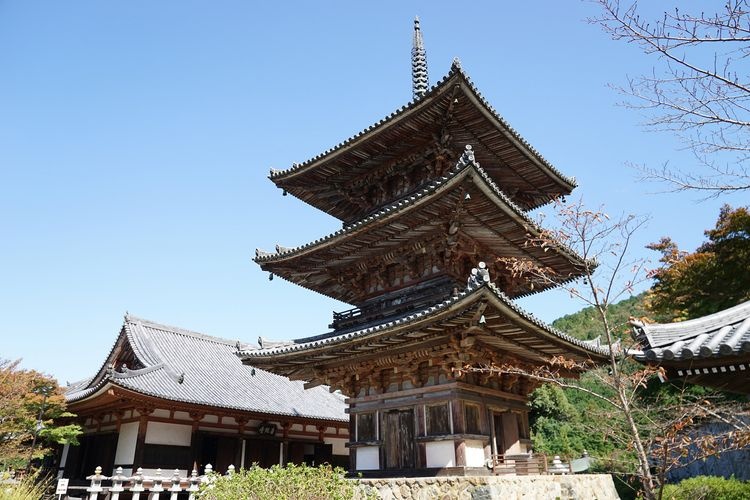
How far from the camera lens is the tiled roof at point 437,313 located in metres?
9.57

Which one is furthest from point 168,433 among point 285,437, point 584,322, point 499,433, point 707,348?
point 584,322

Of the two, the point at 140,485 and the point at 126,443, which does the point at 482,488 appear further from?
the point at 126,443

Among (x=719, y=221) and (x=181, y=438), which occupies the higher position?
(x=719, y=221)

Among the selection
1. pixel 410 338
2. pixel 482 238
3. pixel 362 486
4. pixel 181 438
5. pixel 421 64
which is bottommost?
pixel 362 486

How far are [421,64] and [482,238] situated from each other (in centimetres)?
763

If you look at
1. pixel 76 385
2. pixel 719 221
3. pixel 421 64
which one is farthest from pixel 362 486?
pixel 719 221

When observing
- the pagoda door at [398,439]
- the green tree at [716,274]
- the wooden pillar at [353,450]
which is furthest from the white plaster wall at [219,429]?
the green tree at [716,274]

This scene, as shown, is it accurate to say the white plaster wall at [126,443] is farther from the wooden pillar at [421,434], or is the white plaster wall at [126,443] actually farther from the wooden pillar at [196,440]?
the wooden pillar at [421,434]

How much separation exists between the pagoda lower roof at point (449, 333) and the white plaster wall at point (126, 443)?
313 inches

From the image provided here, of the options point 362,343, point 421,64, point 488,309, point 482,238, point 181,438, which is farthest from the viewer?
point 181,438

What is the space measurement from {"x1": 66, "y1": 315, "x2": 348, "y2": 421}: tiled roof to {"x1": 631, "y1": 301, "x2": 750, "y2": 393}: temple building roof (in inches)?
575

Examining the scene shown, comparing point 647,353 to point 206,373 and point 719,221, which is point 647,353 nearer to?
point 206,373

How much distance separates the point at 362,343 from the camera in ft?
38.3

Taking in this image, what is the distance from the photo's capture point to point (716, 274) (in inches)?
1124
